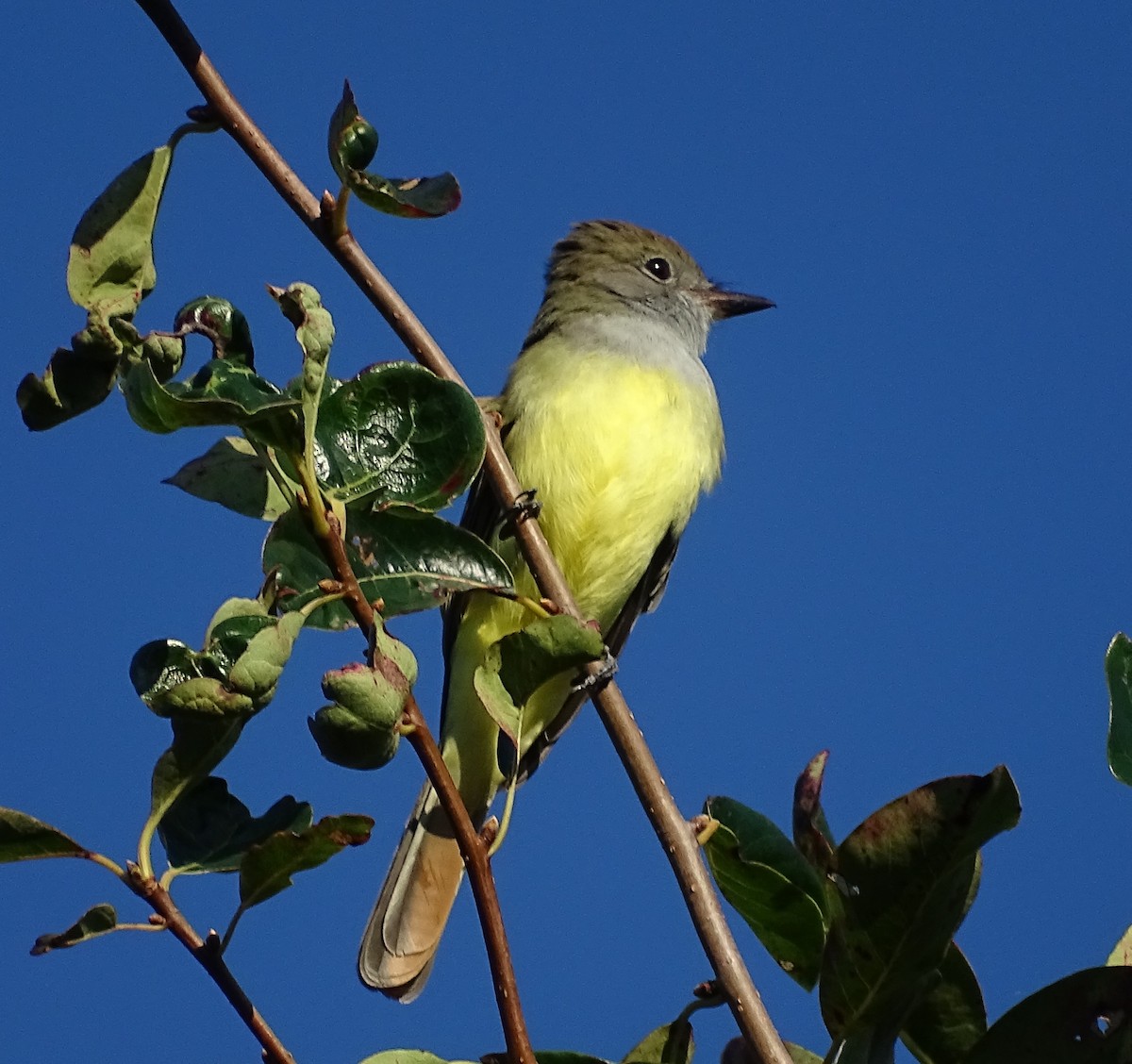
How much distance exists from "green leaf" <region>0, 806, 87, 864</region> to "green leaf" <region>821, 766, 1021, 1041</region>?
866mm

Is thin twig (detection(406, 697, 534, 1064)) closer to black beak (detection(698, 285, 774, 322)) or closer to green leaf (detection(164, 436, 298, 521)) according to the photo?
green leaf (detection(164, 436, 298, 521))

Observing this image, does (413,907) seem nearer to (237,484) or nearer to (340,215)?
(237,484)

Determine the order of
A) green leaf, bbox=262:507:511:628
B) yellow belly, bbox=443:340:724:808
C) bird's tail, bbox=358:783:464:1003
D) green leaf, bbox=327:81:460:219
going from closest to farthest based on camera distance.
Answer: green leaf, bbox=262:507:511:628, green leaf, bbox=327:81:460:219, bird's tail, bbox=358:783:464:1003, yellow belly, bbox=443:340:724:808

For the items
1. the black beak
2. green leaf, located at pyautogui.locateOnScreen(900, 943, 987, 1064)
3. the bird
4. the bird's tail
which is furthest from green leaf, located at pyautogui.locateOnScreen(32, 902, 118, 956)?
the black beak

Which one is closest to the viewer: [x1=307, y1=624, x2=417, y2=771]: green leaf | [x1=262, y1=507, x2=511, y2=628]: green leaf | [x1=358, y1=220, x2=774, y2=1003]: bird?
[x1=307, y1=624, x2=417, y2=771]: green leaf

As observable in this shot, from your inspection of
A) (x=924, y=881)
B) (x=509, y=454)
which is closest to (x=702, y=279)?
(x=509, y=454)

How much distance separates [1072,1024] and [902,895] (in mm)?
222

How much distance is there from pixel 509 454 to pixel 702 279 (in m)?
2.13

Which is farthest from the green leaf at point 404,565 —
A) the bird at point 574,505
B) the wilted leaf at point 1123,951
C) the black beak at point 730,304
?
the black beak at point 730,304

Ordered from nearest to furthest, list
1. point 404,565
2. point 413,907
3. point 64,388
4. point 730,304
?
point 64,388 → point 404,565 → point 413,907 → point 730,304

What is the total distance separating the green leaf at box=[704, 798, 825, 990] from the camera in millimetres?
1980

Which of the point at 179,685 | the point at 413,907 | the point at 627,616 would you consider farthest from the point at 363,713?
the point at 627,616

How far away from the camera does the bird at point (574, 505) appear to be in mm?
4426

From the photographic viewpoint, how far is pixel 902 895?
5.51ft
